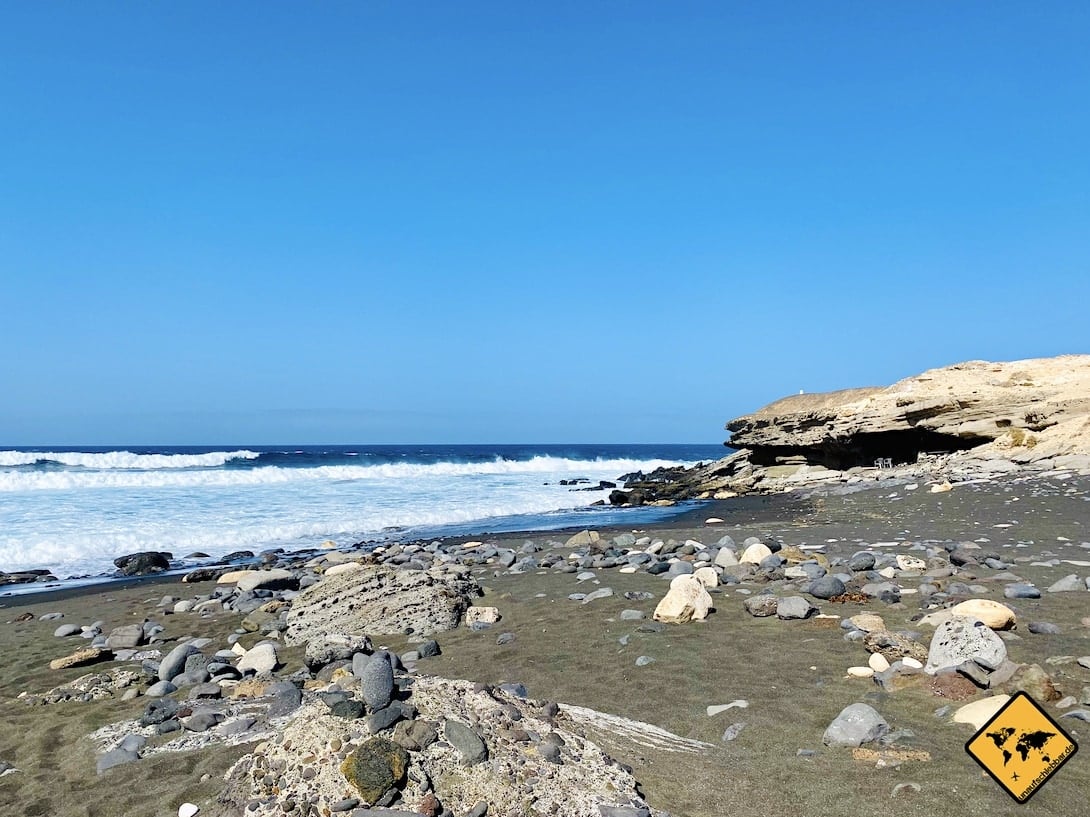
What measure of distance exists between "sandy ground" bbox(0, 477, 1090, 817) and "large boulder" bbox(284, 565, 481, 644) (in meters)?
0.36

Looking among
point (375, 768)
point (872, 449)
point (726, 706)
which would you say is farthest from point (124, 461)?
point (375, 768)

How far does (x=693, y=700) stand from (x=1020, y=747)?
10.4ft

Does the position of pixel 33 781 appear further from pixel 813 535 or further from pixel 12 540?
pixel 12 540

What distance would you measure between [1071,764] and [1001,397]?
810 inches

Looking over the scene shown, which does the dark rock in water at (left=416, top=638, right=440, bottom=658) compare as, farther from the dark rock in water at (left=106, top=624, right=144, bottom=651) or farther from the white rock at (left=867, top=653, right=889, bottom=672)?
the white rock at (left=867, top=653, right=889, bottom=672)

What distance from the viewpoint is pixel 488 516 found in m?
22.0

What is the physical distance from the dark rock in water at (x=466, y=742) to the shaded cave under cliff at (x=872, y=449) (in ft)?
71.8

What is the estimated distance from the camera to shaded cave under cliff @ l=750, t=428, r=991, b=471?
22219mm

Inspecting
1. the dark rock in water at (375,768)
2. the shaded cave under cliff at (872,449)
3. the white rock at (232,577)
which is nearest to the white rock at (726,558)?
the dark rock in water at (375,768)

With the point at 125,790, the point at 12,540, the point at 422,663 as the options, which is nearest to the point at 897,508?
the point at 422,663

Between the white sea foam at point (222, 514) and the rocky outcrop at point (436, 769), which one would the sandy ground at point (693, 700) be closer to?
the rocky outcrop at point (436, 769)

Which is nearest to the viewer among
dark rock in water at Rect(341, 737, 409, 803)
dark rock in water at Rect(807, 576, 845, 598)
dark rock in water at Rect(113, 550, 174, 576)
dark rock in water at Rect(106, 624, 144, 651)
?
dark rock in water at Rect(341, 737, 409, 803)

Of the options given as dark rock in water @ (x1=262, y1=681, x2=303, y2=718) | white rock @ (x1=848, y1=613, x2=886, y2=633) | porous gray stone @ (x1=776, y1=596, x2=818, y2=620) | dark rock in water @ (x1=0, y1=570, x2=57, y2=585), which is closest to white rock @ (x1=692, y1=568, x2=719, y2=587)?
porous gray stone @ (x1=776, y1=596, x2=818, y2=620)

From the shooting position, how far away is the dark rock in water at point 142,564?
13031 mm
